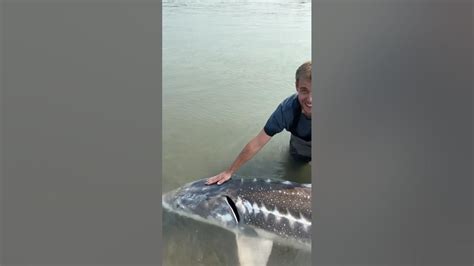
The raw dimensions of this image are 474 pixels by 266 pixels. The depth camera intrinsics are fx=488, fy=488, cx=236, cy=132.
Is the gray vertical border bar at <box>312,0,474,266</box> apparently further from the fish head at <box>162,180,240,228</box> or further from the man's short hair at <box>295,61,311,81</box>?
the fish head at <box>162,180,240,228</box>

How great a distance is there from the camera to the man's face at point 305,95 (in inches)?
51.4

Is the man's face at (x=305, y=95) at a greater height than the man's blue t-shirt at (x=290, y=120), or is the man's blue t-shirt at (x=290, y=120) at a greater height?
the man's face at (x=305, y=95)

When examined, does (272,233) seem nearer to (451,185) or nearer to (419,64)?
(451,185)

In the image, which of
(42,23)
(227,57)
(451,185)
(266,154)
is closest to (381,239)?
(451,185)

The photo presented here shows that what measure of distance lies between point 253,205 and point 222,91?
323 mm

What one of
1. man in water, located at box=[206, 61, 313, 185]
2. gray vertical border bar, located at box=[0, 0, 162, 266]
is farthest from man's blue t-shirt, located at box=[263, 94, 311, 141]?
gray vertical border bar, located at box=[0, 0, 162, 266]

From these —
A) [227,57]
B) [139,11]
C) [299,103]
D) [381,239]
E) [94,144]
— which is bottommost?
[381,239]

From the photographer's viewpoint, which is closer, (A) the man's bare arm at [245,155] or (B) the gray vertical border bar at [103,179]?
(B) the gray vertical border bar at [103,179]

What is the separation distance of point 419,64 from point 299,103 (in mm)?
324

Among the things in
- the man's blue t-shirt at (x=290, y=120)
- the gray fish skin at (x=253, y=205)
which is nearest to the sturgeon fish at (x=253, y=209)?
the gray fish skin at (x=253, y=205)

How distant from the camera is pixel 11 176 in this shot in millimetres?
1133

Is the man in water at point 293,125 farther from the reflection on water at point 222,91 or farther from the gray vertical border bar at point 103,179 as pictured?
the gray vertical border bar at point 103,179

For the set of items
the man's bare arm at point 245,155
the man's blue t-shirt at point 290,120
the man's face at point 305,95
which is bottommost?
the man's bare arm at point 245,155

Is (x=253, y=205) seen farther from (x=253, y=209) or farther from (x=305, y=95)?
(x=305, y=95)
